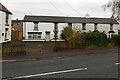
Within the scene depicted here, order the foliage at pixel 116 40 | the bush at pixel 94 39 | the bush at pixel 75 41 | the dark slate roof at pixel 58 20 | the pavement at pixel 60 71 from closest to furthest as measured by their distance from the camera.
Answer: the pavement at pixel 60 71, the bush at pixel 75 41, the bush at pixel 94 39, the foliage at pixel 116 40, the dark slate roof at pixel 58 20

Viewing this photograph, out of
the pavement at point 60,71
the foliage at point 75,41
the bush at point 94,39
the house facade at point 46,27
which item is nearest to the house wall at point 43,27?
the house facade at point 46,27

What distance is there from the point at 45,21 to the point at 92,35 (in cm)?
1947

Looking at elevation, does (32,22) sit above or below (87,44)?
above

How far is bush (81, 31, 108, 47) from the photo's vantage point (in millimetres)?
21606

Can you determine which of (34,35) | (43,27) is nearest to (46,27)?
(43,27)

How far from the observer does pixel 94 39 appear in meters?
22.2

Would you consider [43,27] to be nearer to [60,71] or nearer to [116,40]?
[116,40]

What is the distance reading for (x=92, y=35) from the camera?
72.7 feet

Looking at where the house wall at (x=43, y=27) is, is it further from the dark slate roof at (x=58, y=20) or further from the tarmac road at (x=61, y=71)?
the tarmac road at (x=61, y=71)

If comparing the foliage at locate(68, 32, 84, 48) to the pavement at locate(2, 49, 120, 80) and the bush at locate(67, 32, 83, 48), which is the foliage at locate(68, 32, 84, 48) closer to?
the bush at locate(67, 32, 83, 48)

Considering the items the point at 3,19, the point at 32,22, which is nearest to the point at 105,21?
the point at 32,22

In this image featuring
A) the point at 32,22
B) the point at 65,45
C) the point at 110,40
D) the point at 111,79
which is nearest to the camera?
the point at 111,79

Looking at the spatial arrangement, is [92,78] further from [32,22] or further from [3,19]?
[32,22]

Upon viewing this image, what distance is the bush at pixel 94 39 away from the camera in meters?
21.6
